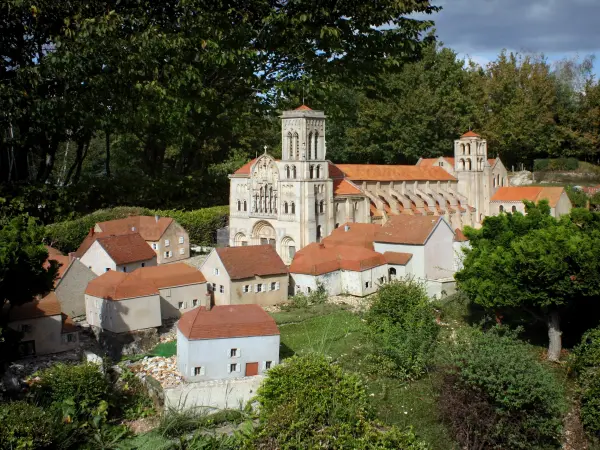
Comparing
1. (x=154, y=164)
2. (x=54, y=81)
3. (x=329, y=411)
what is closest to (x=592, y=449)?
(x=329, y=411)

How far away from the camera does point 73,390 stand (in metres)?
22.9

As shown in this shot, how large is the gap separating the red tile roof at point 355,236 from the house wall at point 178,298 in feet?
35.6

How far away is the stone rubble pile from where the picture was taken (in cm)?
2614

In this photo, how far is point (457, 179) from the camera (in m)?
62.6

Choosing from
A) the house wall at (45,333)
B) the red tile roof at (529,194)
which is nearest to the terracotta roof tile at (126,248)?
the house wall at (45,333)

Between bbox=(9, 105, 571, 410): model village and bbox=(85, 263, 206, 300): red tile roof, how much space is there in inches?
2.4

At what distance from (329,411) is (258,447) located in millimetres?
2791

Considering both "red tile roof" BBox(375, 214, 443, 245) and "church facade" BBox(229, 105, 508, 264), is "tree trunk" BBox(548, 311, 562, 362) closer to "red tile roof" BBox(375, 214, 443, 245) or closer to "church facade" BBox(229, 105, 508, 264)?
"red tile roof" BBox(375, 214, 443, 245)

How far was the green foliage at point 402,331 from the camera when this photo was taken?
27.0 meters

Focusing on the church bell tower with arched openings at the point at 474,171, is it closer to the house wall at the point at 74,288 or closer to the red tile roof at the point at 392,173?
the red tile roof at the point at 392,173

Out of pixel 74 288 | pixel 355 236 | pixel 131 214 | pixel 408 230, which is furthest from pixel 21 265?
pixel 408 230

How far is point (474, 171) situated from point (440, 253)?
912 inches

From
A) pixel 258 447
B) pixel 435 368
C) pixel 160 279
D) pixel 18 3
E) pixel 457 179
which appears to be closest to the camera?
pixel 258 447

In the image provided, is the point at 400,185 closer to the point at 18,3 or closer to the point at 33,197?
the point at 33,197
